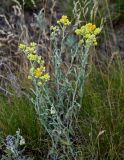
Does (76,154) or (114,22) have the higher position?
(114,22)

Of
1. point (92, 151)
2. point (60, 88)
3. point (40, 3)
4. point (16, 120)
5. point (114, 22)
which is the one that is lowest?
point (92, 151)

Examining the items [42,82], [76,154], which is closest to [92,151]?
[76,154]

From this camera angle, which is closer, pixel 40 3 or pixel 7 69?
pixel 7 69

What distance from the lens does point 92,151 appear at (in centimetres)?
231

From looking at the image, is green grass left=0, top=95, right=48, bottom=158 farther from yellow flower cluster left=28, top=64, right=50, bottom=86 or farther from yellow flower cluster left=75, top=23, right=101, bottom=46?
yellow flower cluster left=75, top=23, right=101, bottom=46

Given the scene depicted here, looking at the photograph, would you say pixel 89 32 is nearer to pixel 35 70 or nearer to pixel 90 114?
pixel 35 70

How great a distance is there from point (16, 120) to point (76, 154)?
46cm

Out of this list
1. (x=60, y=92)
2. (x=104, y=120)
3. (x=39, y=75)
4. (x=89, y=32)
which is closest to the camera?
(x=39, y=75)

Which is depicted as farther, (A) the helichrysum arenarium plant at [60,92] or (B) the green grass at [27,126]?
(B) the green grass at [27,126]

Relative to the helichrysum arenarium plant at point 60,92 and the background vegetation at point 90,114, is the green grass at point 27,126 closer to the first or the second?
the background vegetation at point 90,114

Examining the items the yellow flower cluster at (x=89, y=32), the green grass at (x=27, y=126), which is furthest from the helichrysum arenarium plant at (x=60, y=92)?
the green grass at (x=27, y=126)

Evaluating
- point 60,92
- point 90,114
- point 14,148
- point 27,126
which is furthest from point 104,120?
point 14,148

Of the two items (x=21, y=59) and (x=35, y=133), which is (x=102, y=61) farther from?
(x=35, y=133)

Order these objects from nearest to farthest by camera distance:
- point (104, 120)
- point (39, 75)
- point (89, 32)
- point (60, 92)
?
point (39, 75)
point (89, 32)
point (60, 92)
point (104, 120)
